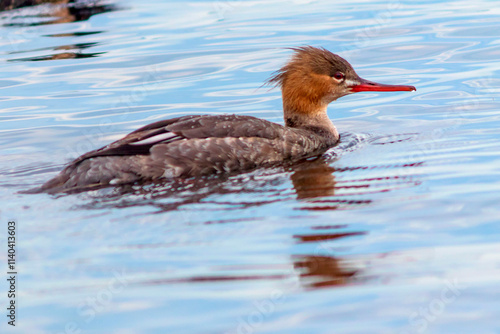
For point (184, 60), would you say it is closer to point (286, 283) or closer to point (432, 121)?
point (432, 121)

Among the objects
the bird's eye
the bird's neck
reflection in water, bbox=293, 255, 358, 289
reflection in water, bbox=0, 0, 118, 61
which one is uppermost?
reflection in water, bbox=0, 0, 118, 61

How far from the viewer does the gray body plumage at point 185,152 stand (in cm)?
739

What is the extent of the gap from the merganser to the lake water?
250 millimetres

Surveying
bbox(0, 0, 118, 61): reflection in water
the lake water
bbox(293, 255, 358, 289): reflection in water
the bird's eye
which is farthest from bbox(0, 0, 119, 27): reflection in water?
bbox(293, 255, 358, 289): reflection in water

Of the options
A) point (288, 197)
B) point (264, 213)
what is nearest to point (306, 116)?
point (288, 197)

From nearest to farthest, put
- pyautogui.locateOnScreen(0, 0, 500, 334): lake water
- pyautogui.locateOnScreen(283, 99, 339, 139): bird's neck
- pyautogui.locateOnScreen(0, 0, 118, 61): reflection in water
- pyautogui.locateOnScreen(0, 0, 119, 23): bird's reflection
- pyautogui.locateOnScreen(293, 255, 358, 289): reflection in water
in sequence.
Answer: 1. pyautogui.locateOnScreen(0, 0, 500, 334): lake water
2. pyautogui.locateOnScreen(293, 255, 358, 289): reflection in water
3. pyautogui.locateOnScreen(283, 99, 339, 139): bird's neck
4. pyautogui.locateOnScreen(0, 0, 118, 61): reflection in water
5. pyautogui.locateOnScreen(0, 0, 119, 23): bird's reflection

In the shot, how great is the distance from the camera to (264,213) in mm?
6328

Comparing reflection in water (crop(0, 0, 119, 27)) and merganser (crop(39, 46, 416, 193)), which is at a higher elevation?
reflection in water (crop(0, 0, 119, 27))

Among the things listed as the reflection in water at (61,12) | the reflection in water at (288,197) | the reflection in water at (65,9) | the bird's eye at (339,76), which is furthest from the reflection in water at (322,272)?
the reflection in water at (65,9)

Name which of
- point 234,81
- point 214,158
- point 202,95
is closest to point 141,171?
point 214,158

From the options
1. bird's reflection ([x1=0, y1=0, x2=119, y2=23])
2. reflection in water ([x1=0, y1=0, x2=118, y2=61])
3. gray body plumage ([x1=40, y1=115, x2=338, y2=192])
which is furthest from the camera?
bird's reflection ([x1=0, y1=0, x2=119, y2=23])

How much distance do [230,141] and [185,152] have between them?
0.49 meters

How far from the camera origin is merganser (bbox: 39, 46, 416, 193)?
7.44 meters

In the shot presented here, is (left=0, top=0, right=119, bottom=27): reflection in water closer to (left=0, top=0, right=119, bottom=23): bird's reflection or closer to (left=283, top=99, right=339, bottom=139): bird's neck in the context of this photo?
(left=0, top=0, right=119, bottom=23): bird's reflection
